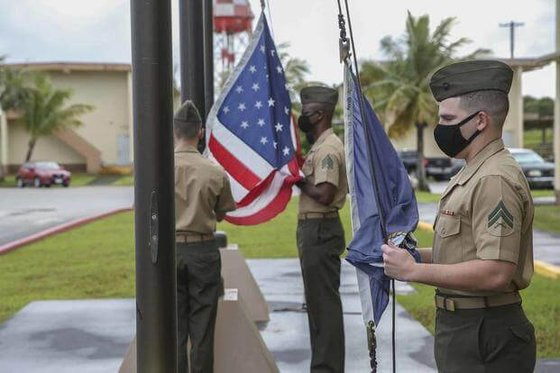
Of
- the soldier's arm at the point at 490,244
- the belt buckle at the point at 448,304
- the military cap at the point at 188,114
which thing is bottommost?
the belt buckle at the point at 448,304

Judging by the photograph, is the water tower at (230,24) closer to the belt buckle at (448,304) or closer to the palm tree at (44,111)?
the palm tree at (44,111)

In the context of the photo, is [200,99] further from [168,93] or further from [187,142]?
[168,93]

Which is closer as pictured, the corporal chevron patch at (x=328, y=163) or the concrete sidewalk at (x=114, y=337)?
the corporal chevron patch at (x=328, y=163)

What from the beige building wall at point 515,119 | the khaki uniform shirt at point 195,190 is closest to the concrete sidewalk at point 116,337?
the khaki uniform shirt at point 195,190

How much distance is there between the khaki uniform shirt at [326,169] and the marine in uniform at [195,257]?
0.79m

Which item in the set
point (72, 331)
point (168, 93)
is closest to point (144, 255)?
point (168, 93)

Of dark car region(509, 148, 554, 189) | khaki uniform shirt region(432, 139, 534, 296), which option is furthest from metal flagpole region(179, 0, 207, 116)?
dark car region(509, 148, 554, 189)

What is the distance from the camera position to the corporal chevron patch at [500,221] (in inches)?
106

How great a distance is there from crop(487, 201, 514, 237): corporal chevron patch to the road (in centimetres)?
1370

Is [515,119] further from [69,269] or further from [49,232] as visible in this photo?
[69,269]

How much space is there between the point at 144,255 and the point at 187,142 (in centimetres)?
182

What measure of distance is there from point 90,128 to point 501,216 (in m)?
50.9

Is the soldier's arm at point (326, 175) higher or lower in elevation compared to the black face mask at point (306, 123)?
lower

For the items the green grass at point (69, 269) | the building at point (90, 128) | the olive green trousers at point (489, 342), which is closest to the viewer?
the olive green trousers at point (489, 342)
